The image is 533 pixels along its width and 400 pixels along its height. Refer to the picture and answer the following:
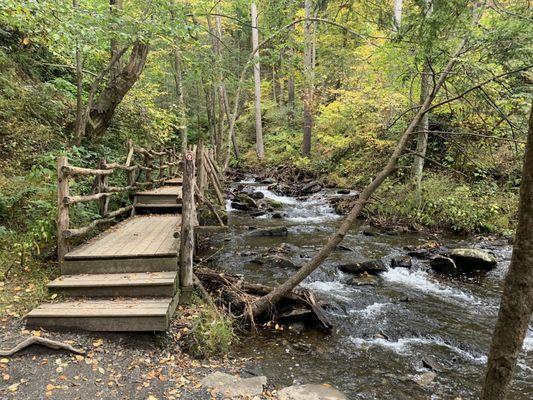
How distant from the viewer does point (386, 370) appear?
16.9 ft

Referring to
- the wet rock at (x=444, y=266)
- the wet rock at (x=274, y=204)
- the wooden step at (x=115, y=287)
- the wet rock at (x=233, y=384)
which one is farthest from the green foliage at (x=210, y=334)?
the wet rock at (x=274, y=204)

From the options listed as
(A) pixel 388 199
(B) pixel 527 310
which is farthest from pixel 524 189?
(A) pixel 388 199

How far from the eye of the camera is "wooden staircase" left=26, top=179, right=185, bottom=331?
4559 millimetres

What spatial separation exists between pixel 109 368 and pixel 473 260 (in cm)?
835

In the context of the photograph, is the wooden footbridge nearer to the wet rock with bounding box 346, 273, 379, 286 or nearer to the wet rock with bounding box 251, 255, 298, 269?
the wet rock with bounding box 251, 255, 298, 269

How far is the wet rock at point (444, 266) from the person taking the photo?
346 inches

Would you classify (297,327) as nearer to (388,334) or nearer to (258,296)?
(258,296)

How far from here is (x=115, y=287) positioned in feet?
16.6

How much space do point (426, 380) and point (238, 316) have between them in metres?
2.88

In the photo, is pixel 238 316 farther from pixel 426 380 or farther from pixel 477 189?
pixel 477 189

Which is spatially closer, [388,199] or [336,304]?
[336,304]

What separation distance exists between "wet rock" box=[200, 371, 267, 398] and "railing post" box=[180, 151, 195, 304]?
61.9 inches

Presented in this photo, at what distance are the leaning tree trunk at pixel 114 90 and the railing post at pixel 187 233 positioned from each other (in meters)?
5.71

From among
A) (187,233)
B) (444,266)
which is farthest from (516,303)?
(444,266)
